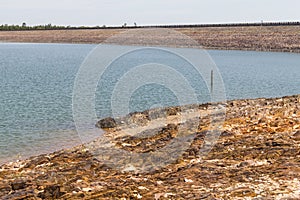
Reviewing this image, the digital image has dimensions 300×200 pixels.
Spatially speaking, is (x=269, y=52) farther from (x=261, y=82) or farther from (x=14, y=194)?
(x=14, y=194)

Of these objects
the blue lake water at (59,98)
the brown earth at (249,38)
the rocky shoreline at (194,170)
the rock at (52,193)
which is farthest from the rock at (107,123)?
the brown earth at (249,38)

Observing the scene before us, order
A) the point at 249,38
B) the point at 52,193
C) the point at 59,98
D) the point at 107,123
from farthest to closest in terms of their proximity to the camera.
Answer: the point at 249,38
the point at 59,98
the point at 107,123
the point at 52,193

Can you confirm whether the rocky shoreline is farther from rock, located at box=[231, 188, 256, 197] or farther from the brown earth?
the brown earth

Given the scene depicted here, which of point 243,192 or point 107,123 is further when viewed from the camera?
point 107,123

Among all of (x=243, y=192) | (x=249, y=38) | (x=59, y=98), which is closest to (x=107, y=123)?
(x=59, y=98)

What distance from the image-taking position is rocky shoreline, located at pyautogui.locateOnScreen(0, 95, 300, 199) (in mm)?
9445

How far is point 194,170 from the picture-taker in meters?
10.8

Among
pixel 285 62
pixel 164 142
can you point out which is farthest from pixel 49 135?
pixel 285 62

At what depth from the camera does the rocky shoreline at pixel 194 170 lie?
9.45 m

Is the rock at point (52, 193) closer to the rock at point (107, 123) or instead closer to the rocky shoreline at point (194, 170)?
the rocky shoreline at point (194, 170)

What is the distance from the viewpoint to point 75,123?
76.1 ft

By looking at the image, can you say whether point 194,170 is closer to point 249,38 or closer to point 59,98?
point 59,98

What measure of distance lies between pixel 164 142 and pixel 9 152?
6656 mm

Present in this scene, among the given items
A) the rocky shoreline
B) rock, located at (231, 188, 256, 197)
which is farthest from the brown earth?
rock, located at (231, 188, 256, 197)
